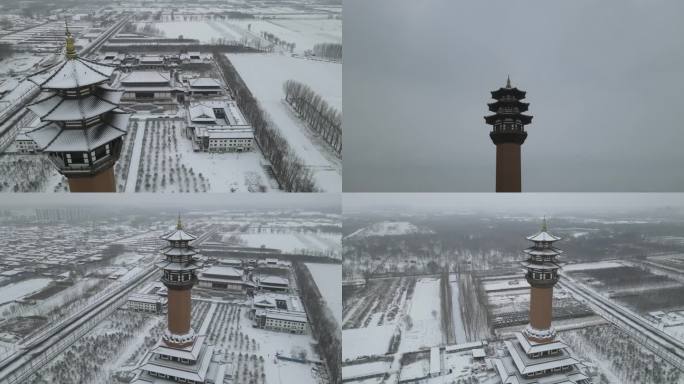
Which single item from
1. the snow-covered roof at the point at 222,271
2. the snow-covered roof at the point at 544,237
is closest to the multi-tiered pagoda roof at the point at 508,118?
the snow-covered roof at the point at 544,237

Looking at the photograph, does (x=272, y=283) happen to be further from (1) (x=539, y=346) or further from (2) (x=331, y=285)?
(1) (x=539, y=346)

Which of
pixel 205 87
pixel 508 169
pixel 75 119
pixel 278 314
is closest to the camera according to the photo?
pixel 75 119

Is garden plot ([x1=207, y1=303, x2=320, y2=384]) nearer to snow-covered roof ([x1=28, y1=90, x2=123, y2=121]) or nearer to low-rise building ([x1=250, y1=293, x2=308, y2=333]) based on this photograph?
low-rise building ([x1=250, y1=293, x2=308, y2=333])

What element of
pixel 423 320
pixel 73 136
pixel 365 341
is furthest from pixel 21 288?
pixel 423 320

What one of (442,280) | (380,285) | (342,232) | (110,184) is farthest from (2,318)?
(442,280)

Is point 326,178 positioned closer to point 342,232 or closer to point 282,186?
point 282,186

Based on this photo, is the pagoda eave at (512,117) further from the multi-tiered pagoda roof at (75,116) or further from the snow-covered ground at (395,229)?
the multi-tiered pagoda roof at (75,116)
